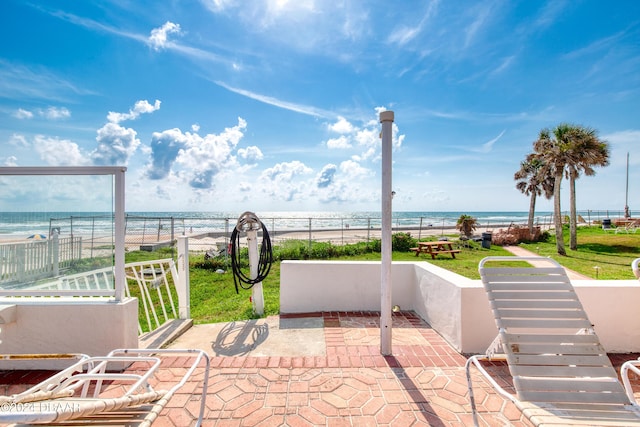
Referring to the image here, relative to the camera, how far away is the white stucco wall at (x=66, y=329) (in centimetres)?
236

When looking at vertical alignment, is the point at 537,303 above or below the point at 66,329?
above

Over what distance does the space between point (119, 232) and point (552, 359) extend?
3.47 meters

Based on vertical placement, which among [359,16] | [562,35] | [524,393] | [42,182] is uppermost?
[562,35]

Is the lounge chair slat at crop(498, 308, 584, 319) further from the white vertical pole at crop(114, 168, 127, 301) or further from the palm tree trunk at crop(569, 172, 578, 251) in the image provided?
the palm tree trunk at crop(569, 172, 578, 251)

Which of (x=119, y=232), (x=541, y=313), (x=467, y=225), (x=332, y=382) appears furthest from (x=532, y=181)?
(x=119, y=232)

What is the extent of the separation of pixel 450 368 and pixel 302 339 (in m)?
1.44

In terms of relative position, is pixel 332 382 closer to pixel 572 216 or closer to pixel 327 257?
pixel 327 257

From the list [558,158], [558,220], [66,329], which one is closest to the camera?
[66,329]

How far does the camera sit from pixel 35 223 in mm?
2541

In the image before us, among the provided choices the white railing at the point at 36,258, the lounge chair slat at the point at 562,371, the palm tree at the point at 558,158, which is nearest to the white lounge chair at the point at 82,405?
the white railing at the point at 36,258

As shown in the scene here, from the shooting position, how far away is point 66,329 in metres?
2.37

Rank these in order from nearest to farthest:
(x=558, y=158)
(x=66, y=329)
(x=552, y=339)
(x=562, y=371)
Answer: (x=562, y=371), (x=552, y=339), (x=66, y=329), (x=558, y=158)

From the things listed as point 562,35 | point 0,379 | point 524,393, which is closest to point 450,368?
point 524,393

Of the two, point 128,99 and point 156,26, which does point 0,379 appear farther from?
point 128,99
